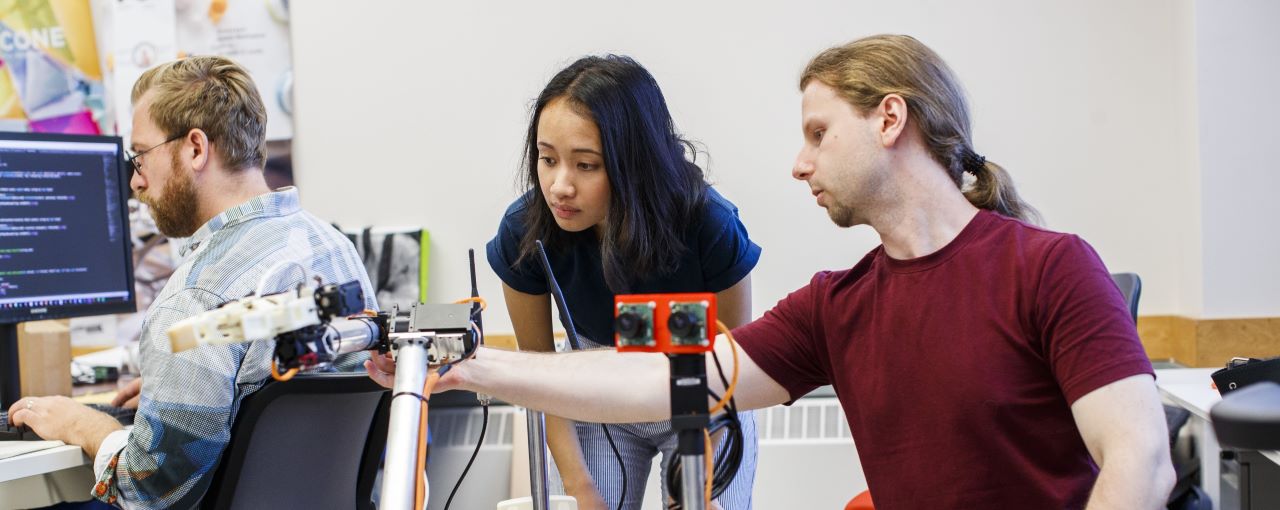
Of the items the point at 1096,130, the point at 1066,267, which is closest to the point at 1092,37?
the point at 1096,130

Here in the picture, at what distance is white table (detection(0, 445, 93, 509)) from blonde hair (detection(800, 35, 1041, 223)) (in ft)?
4.34

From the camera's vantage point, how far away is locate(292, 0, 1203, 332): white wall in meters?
2.74

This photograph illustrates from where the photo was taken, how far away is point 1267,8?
8.48ft

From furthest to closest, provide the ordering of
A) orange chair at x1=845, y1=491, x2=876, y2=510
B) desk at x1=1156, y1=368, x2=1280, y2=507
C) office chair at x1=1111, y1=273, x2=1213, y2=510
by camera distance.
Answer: office chair at x1=1111, y1=273, x2=1213, y2=510
desk at x1=1156, y1=368, x2=1280, y2=507
orange chair at x1=845, y1=491, x2=876, y2=510

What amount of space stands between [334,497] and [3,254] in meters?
1.01

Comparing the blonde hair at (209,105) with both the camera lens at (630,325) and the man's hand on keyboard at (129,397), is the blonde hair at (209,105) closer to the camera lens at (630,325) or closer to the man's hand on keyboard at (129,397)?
the man's hand on keyboard at (129,397)

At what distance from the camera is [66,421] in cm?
173

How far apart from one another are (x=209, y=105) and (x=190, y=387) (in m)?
0.59

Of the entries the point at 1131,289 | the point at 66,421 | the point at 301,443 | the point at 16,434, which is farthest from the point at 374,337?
the point at 1131,289

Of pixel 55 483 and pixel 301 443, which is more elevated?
pixel 301 443

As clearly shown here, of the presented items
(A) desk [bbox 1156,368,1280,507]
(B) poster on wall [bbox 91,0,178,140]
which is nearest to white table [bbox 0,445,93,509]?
(B) poster on wall [bbox 91,0,178,140]

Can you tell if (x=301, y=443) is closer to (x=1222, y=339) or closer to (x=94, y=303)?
(x=94, y=303)

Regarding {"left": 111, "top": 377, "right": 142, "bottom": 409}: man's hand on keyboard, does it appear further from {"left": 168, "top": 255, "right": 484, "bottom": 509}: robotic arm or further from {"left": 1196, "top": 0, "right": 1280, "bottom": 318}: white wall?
{"left": 1196, "top": 0, "right": 1280, "bottom": 318}: white wall

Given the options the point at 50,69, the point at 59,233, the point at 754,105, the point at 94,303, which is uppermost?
the point at 50,69
